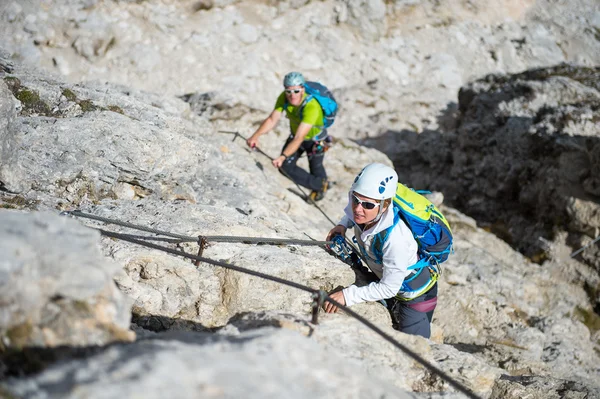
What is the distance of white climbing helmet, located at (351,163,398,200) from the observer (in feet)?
17.3

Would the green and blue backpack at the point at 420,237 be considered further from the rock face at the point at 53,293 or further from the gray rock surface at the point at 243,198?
the rock face at the point at 53,293

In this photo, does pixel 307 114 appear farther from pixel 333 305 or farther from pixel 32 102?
pixel 333 305

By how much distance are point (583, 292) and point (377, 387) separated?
28.9 ft

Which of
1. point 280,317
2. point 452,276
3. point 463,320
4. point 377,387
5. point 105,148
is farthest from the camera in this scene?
point 452,276

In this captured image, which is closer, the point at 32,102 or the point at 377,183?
the point at 377,183

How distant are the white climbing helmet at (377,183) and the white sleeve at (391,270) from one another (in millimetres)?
433

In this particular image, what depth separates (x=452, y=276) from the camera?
29.0ft

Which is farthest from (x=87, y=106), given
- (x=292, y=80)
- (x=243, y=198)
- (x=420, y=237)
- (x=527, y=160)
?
(x=527, y=160)

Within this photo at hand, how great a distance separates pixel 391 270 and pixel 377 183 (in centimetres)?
100

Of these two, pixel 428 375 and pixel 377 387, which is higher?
pixel 377 387

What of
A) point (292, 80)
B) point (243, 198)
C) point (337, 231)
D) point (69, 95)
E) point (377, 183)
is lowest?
point (243, 198)

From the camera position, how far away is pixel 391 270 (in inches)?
210

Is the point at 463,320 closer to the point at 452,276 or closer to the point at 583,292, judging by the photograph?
the point at 452,276

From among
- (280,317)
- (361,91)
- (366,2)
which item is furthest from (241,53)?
(280,317)
